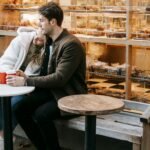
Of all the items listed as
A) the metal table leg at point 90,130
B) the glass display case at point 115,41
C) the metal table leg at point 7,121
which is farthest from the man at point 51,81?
the glass display case at point 115,41

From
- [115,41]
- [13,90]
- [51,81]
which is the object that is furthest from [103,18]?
[13,90]

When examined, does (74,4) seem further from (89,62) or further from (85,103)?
(85,103)

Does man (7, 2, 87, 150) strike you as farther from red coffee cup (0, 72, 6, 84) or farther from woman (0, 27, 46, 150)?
woman (0, 27, 46, 150)

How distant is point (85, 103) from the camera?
8.36ft

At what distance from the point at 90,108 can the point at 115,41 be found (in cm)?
170

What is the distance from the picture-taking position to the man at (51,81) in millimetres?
2947

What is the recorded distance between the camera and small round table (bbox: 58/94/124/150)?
2.38 meters

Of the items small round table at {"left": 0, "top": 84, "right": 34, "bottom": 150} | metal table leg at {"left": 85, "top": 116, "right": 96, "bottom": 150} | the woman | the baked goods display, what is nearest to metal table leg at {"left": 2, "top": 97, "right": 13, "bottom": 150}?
small round table at {"left": 0, "top": 84, "right": 34, "bottom": 150}

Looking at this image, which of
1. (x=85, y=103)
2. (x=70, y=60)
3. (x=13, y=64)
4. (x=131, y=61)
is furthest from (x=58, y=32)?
(x=131, y=61)

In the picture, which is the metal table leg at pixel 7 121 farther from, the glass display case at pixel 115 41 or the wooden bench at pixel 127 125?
the glass display case at pixel 115 41

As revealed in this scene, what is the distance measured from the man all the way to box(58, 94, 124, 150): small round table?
37cm

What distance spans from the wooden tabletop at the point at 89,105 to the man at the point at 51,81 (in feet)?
1.07

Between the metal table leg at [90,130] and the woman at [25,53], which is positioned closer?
the metal table leg at [90,130]

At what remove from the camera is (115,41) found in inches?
156
